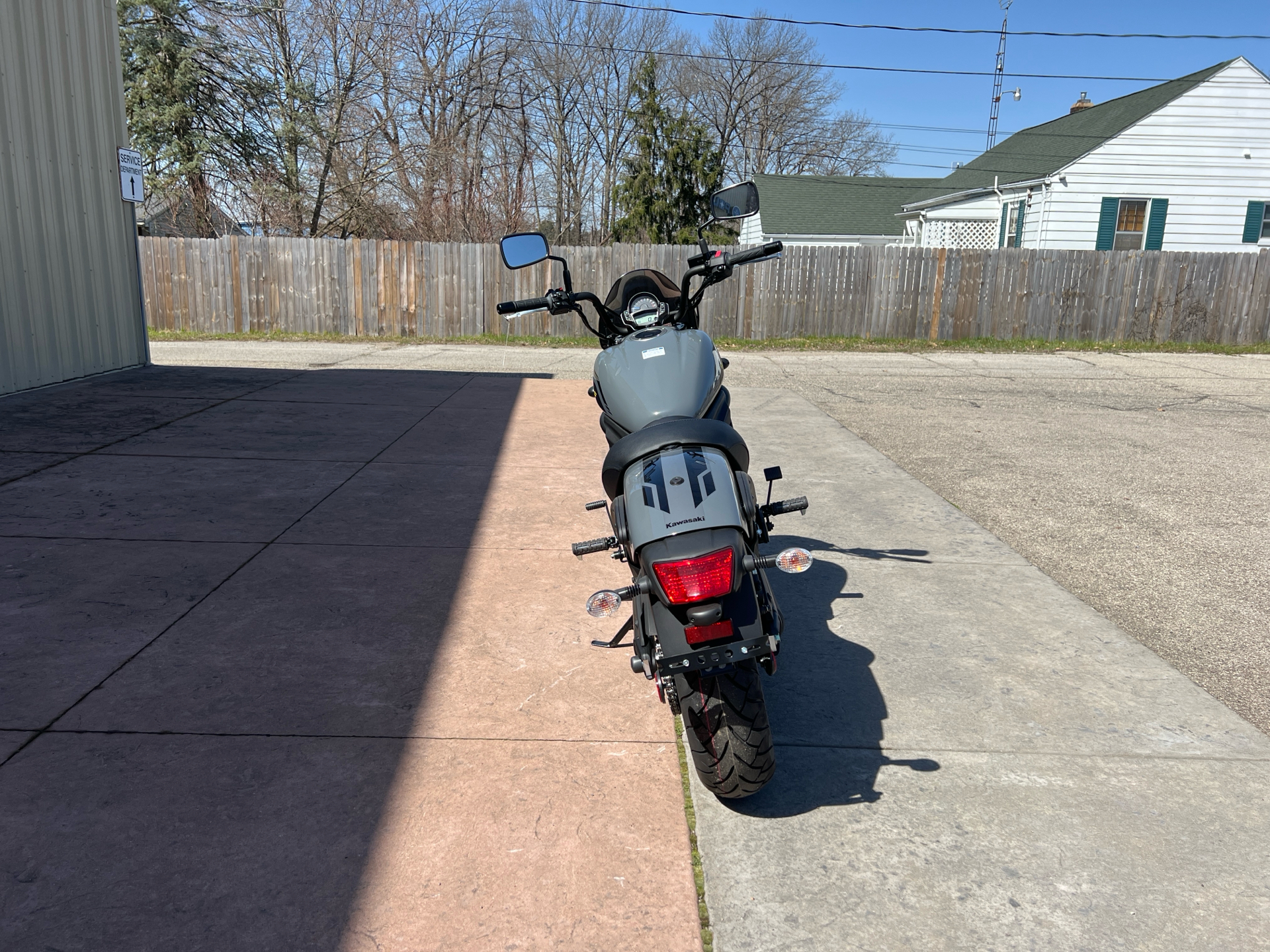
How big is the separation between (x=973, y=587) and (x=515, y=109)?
3113cm

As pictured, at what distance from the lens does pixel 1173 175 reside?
21.0 metres

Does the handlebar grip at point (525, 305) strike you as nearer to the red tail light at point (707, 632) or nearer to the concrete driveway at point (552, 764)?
the concrete driveway at point (552, 764)

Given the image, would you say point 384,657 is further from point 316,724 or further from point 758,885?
point 758,885

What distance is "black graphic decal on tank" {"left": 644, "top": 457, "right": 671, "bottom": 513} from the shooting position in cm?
243

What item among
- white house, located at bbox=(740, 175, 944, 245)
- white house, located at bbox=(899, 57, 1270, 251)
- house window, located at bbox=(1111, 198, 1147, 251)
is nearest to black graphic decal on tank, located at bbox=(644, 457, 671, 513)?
white house, located at bbox=(899, 57, 1270, 251)

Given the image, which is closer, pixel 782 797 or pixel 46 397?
pixel 782 797

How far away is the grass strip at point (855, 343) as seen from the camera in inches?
667

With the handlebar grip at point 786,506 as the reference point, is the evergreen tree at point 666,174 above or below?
above

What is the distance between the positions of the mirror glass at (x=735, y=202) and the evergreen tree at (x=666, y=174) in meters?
23.0

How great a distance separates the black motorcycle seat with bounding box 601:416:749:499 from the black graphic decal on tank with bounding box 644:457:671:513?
65 millimetres

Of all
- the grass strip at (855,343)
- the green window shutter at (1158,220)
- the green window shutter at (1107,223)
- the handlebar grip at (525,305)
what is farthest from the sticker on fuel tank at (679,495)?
the green window shutter at (1158,220)

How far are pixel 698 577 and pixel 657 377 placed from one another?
2.94 ft

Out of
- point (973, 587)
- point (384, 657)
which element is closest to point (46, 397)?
point (384, 657)

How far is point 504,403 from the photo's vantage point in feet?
31.3
